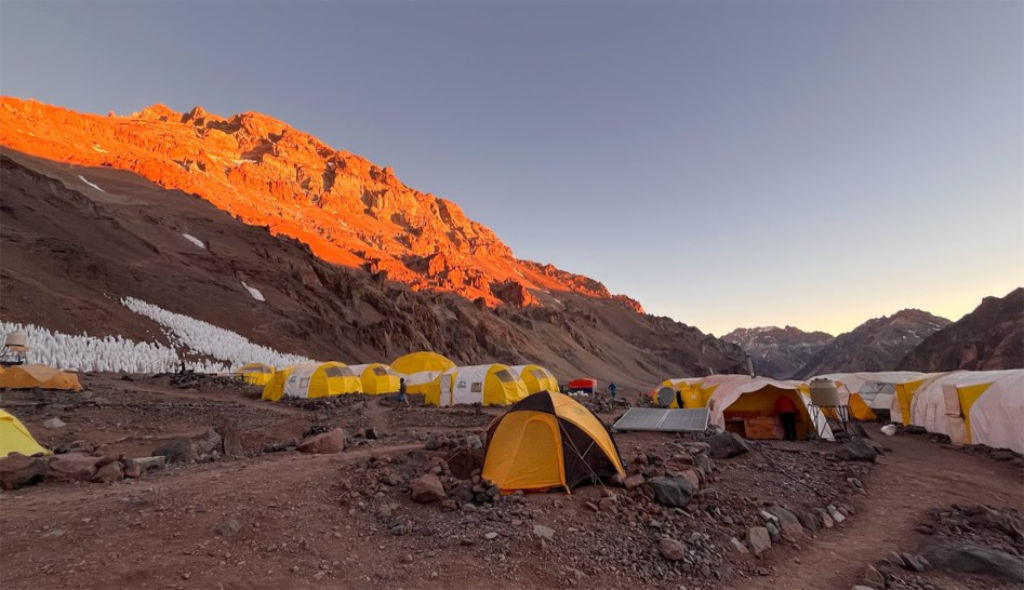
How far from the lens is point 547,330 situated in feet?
335

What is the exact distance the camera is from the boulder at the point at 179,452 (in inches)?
424

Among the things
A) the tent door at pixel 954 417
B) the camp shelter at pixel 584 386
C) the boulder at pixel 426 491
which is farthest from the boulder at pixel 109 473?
the camp shelter at pixel 584 386

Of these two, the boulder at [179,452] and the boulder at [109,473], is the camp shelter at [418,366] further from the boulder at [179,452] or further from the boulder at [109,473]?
the boulder at [109,473]

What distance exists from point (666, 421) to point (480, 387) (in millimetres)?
12380

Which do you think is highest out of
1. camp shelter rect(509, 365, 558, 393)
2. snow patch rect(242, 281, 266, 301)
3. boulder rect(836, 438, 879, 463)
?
snow patch rect(242, 281, 266, 301)

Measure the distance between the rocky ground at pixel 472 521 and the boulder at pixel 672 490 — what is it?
22 millimetres

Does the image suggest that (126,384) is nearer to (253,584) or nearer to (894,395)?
(253,584)

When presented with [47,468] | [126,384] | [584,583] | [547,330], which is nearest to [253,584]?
[584,583]

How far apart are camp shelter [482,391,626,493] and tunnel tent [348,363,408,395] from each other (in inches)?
938

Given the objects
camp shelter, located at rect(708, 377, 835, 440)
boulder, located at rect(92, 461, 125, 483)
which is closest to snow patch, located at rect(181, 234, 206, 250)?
boulder, located at rect(92, 461, 125, 483)

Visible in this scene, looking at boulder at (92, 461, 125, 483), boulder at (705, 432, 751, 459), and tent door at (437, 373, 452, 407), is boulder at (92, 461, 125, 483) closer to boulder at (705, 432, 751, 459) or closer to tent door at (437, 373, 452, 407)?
boulder at (705, 432, 751, 459)

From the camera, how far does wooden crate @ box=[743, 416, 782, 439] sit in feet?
52.8

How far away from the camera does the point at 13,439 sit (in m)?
9.99

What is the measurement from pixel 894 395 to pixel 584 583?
24876 millimetres
